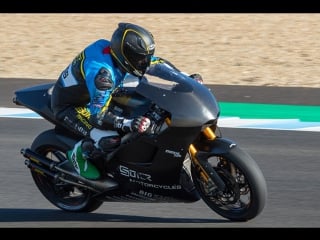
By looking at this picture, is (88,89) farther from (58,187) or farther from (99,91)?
(58,187)

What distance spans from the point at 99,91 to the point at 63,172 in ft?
3.18

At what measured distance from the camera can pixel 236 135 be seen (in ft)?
36.2

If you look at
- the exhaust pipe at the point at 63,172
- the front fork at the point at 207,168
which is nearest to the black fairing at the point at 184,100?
the front fork at the point at 207,168

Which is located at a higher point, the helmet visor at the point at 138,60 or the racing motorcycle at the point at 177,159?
the helmet visor at the point at 138,60

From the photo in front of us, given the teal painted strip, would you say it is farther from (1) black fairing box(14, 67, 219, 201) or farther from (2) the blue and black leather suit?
(1) black fairing box(14, 67, 219, 201)

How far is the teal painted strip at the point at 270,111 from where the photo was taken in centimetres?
1191

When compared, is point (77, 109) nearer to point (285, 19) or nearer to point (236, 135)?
point (236, 135)

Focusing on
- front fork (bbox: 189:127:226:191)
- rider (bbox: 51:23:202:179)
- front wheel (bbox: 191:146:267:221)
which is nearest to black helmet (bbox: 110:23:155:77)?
rider (bbox: 51:23:202:179)

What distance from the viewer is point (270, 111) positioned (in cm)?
1223

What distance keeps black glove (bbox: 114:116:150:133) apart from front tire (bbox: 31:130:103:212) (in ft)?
2.94

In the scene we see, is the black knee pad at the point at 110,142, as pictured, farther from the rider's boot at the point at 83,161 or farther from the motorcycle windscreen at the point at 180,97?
the motorcycle windscreen at the point at 180,97

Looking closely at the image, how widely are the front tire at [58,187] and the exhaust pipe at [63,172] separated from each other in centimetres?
6
